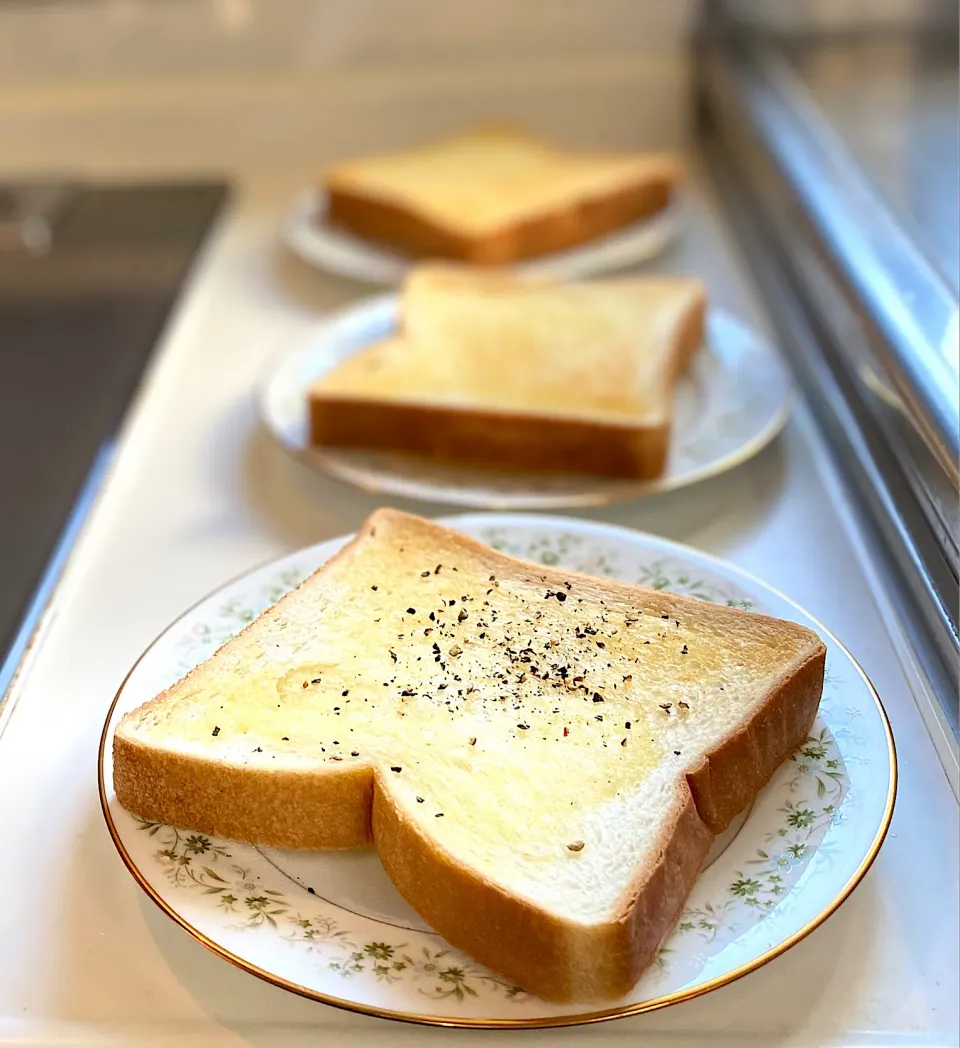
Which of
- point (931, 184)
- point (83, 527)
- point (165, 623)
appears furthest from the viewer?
point (931, 184)

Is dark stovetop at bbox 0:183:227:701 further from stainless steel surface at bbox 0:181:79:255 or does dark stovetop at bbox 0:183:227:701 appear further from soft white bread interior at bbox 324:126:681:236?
soft white bread interior at bbox 324:126:681:236

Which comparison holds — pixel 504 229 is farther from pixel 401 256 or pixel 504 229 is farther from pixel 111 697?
pixel 111 697

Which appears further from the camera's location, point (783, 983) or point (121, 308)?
point (121, 308)

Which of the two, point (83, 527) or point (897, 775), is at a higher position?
point (897, 775)

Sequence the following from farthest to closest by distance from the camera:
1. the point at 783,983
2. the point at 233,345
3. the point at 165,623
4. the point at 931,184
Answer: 1. the point at 233,345
2. the point at 931,184
3. the point at 165,623
4. the point at 783,983

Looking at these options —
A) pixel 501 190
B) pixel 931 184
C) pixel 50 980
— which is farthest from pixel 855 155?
pixel 50 980

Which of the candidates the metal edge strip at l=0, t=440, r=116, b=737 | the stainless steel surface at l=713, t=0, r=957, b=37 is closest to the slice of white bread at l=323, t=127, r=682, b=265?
the stainless steel surface at l=713, t=0, r=957, b=37

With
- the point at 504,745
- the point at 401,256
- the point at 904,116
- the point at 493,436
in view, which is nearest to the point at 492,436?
the point at 493,436

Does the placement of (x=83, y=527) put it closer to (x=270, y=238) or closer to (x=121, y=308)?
(x=121, y=308)
